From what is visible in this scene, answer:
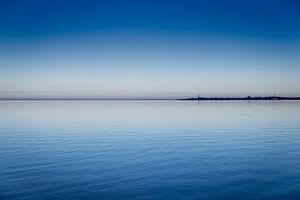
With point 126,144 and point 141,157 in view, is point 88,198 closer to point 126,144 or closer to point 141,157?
point 141,157

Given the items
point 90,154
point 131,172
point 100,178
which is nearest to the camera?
point 100,178

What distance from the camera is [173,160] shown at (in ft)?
50.7

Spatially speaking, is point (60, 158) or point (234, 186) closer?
point (234, 186)

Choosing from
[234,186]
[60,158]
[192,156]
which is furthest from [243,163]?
[60,158]

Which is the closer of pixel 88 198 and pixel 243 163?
pixel 88 198

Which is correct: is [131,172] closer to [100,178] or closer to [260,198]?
[100,178]

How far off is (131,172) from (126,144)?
27.1 ft

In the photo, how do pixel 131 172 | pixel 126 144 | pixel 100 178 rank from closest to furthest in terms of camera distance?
1. pixel 100 178
2. pixel 131 172
3. pixel 126 144

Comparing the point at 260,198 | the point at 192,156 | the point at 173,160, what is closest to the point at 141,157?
the point at 173,160

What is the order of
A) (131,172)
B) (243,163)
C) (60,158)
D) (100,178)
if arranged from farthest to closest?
(60,158) < (243,163) < (131,172) < (100,178)

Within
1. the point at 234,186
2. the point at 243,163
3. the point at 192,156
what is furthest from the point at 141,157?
the point at 234,186

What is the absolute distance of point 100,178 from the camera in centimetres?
1179

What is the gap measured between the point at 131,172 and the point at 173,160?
11.2ft

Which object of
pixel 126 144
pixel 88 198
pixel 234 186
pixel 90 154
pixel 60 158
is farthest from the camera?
pixel 126 144
